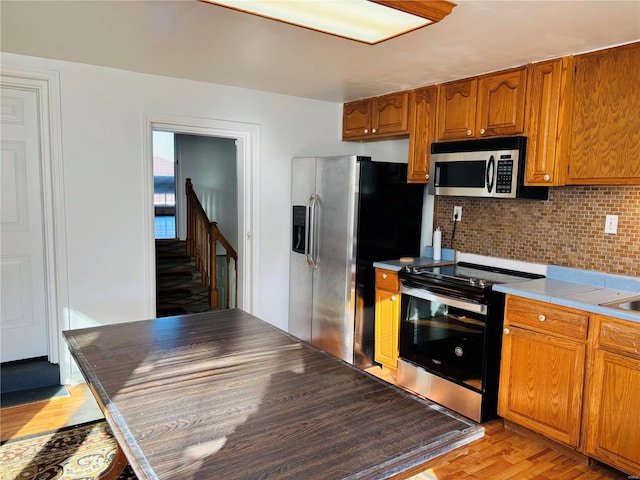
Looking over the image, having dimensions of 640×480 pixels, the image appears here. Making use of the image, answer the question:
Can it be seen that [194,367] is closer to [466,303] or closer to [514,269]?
[466,303]

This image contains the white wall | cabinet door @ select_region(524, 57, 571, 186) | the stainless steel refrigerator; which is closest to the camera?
cabinet door @ select_region(524, 57, 571, 186)

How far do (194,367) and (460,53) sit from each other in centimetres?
227

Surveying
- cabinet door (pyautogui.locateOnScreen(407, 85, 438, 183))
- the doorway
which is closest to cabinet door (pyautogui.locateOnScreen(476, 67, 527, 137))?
cabinet door (pyautogui.locateOnScreen(407, 85, 438, 183))

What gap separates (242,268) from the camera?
161 inches

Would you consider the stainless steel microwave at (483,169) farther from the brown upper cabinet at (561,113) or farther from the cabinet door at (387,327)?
the cabinet door at (387,327)

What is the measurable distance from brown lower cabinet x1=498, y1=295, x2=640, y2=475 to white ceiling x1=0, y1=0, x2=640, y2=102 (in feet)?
4.72

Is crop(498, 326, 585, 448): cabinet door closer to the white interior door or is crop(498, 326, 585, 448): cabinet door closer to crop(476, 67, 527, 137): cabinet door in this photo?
crop(476, 67, 527, 137): cabinet door

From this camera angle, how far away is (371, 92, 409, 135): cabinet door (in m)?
3.71

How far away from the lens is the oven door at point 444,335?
2.88 meters

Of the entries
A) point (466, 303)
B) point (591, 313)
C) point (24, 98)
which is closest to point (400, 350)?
point (466, 303)

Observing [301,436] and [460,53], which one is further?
[460,53]

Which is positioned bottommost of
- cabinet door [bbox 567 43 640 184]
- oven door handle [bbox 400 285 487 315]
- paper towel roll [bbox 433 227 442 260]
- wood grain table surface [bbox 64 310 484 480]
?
oven door handle [bbox 400 285 487 315]

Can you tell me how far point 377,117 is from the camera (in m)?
3.99

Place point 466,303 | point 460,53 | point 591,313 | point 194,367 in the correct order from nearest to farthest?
point 194,367 → point 591,313 → point 460,53 → point 466,303
